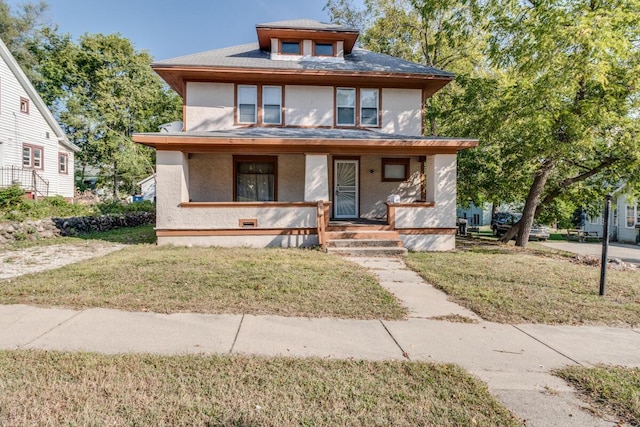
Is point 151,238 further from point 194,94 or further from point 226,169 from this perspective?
point 194,94

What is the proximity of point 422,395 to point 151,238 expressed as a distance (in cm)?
1099

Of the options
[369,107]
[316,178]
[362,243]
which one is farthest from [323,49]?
[362,243]

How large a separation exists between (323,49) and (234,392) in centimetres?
1284

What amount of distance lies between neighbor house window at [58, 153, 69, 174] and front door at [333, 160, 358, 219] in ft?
63.5

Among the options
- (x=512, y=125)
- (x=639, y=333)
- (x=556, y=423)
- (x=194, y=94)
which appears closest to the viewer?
(x=556, y=423)

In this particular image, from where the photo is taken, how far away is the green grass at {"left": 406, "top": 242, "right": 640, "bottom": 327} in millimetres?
4801

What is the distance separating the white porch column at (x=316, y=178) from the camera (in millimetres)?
10203

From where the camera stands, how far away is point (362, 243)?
959cm

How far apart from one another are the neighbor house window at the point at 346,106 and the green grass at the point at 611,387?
10.1 metres

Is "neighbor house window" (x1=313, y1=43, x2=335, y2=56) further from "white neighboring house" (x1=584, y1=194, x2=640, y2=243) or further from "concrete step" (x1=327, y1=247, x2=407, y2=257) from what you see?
"white neighboring house" (x1=584, y1=194, x2=640, y2=243)

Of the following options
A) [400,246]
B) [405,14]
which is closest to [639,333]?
[400,246]

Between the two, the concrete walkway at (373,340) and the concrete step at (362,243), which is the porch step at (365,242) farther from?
the concrete walkway at (373,340)

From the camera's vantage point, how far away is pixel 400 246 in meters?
9.65

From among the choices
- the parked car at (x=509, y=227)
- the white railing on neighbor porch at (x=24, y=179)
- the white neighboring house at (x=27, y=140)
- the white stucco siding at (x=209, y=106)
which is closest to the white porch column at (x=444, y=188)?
the white stucco siding at (x=209, y=106)
